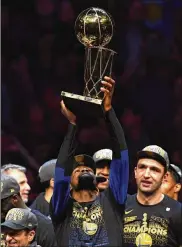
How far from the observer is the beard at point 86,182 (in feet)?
15.1

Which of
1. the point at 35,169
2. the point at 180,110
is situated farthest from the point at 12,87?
the point at 180,110

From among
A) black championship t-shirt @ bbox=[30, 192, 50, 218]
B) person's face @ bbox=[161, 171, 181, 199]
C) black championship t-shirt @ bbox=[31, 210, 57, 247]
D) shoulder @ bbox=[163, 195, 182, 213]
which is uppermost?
person's face @ bbox=[161, 171, 181, 199]

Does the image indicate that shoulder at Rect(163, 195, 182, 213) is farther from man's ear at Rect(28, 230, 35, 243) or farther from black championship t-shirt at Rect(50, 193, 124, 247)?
man's ear at Rect(28, 230, 35, 243)

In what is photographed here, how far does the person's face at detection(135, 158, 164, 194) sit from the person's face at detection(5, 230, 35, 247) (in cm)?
64

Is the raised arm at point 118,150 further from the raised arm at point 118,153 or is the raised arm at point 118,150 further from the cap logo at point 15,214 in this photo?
the cap logo at point 15,214

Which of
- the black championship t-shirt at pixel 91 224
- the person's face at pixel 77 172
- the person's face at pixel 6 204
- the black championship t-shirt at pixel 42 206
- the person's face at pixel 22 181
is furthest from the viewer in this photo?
the person's face at pixel 22 181

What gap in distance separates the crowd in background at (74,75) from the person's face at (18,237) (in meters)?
2.97

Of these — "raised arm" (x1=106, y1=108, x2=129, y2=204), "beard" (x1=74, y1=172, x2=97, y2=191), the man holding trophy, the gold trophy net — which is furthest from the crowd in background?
"raised arm" (x1=106, y1=108, x2=129, y2=204)

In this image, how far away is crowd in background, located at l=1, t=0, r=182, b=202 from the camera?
298 inches

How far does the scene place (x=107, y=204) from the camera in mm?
4363

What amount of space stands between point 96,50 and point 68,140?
1.50 ft

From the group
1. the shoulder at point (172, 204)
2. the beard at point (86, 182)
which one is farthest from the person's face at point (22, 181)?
the shoulder at point (172, 204)

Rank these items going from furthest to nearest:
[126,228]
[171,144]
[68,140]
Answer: [171,144], [126,228], [68,140]

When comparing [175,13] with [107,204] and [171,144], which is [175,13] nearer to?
[171,144]
